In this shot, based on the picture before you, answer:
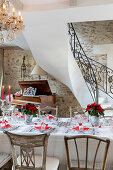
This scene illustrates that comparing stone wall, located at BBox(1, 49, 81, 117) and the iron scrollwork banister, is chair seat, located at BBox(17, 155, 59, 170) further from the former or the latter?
stone wall, located at BBox(1, 49, 81, 117)

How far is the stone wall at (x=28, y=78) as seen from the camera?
304 inches

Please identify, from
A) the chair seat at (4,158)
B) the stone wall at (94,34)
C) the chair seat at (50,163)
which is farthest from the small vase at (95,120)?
the stone wall at (94,34)

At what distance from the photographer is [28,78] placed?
26.2 feet

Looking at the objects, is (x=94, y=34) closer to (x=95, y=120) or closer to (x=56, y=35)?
(x=56, y=35)

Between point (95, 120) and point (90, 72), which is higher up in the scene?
point (90, 72)

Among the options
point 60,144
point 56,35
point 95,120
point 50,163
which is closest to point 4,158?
point 50,163

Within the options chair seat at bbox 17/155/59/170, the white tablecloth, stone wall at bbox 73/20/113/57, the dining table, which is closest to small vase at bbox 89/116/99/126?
the dining table

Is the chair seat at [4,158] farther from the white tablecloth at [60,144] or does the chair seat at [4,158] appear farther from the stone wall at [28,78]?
the stone wall at [28,78]

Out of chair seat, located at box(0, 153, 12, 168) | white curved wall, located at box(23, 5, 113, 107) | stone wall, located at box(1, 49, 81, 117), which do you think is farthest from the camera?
stone wall, located at box(1, 49, 81, 117)

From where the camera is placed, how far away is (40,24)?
425 centimetres

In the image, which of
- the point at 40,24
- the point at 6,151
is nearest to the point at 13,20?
the point at 40,24

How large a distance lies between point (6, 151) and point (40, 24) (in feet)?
9.20

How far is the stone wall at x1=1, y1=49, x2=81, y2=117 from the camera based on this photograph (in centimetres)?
773

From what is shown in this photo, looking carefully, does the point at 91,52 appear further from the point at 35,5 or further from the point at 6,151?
the point at 6,151
